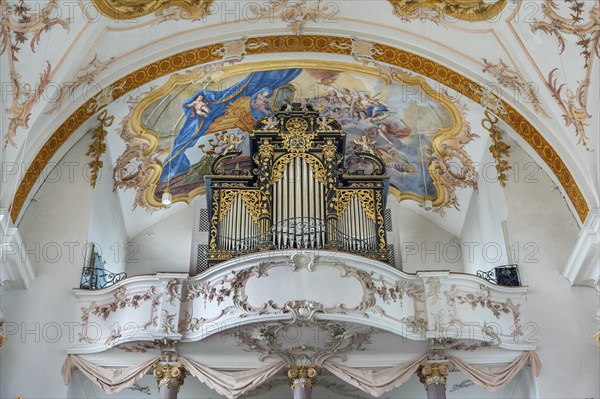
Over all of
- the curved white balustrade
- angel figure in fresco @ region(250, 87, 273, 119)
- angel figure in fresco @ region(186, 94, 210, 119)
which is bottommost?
the curved white balustrade

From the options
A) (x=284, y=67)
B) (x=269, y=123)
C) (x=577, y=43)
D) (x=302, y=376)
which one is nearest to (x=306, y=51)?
(x=284, y=67)

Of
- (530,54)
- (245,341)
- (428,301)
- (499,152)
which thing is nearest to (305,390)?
(245,341)

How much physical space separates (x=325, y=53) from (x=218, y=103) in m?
2.15

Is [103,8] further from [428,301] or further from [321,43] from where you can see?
[428,301]

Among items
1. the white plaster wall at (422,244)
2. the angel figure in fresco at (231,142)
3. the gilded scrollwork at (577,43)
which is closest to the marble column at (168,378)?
the angel figure in fresco at (231,142)

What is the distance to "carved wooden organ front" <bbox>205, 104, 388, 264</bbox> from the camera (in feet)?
40.0

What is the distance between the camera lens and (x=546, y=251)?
12.4 metres

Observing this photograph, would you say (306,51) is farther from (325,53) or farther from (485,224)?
(485,224)

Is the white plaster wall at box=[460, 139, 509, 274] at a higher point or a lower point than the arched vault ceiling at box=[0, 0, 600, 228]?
lower

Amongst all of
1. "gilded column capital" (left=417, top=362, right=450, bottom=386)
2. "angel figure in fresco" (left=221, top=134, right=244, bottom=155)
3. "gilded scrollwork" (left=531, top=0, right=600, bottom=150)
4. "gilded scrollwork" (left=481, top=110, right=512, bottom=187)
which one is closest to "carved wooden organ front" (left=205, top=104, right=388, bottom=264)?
"angel figure in fresco" (left=221, top=134, right=244, bottom=155)

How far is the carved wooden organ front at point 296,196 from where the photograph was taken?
12.2 m

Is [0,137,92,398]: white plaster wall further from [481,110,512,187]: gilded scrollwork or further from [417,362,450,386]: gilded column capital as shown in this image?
[481,110,512,187]: gilded scrollwork

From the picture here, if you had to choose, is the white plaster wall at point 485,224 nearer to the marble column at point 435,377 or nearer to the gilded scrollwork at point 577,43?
the gilded scrollwork at point 577,43

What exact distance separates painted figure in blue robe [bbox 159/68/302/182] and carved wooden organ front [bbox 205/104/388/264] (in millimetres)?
605
